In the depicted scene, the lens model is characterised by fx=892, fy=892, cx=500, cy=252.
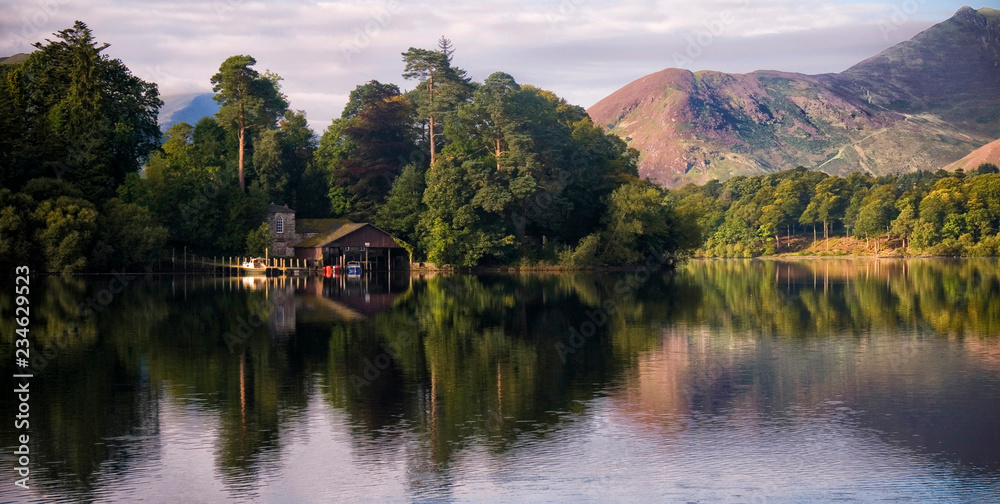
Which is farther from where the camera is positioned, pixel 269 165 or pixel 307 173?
pixel 307 173

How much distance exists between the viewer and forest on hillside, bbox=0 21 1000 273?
71.6 meters

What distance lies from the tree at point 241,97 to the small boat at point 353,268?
13682 mm

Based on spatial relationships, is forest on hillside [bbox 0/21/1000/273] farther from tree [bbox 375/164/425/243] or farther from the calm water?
the calm water

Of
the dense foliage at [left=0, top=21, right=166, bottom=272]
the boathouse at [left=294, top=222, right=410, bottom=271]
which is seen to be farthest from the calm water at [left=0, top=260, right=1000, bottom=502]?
the boathouse at [left=294, top=222, right=410, bottom=271]

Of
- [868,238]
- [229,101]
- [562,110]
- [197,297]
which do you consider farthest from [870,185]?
[197,297]

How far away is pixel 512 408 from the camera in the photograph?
57.9ft

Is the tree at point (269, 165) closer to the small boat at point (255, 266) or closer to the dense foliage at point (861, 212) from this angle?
the small boat at point (255, 266)

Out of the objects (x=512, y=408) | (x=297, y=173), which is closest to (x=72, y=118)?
(x=297, y=173)

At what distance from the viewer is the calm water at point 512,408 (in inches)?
503

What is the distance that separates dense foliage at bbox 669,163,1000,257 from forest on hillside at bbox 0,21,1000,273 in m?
35.2

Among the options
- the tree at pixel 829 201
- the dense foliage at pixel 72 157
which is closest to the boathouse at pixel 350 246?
the dense foliage at pixel 72 157

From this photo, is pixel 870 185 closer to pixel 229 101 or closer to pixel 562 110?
pixel 562 110

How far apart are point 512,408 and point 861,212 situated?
137513 millimetres

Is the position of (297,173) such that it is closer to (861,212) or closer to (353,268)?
(353,268)
